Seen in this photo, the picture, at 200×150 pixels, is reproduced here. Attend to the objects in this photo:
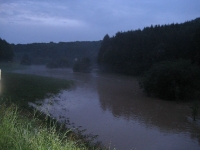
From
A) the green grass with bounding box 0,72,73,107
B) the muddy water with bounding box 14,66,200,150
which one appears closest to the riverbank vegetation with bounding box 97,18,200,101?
the muddy water with bounding box 14,66,200,150

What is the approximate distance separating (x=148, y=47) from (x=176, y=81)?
2935 cm

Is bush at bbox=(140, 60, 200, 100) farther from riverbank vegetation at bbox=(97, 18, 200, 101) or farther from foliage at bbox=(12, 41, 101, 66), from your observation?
foliage at bbox=(12, 41, 101, 66)

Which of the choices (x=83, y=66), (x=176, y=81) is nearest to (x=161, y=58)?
(x=83, y=66)

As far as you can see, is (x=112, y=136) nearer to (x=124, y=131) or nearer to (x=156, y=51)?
(x=124, y=131)

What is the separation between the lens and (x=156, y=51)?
49250mm

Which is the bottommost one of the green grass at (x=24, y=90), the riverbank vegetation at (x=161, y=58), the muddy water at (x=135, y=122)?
the muddy water at (x=135, y=122)

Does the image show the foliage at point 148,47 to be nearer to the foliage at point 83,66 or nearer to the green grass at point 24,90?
the foliage at point 83,66

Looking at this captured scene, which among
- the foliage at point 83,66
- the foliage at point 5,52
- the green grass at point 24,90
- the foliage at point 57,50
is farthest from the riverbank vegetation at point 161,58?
the foliage at point 57,50

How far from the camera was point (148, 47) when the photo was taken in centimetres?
5475

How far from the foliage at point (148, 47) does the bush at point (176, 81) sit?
12719 millimetres

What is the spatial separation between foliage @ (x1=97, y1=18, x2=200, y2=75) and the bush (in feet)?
41.7

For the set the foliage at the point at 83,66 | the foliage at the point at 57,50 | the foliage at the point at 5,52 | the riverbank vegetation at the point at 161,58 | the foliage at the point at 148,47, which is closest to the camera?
the riverbank vegetation at the point at 161,58

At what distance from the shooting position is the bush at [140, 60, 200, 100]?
2553cm

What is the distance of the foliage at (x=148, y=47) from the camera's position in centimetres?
4456
